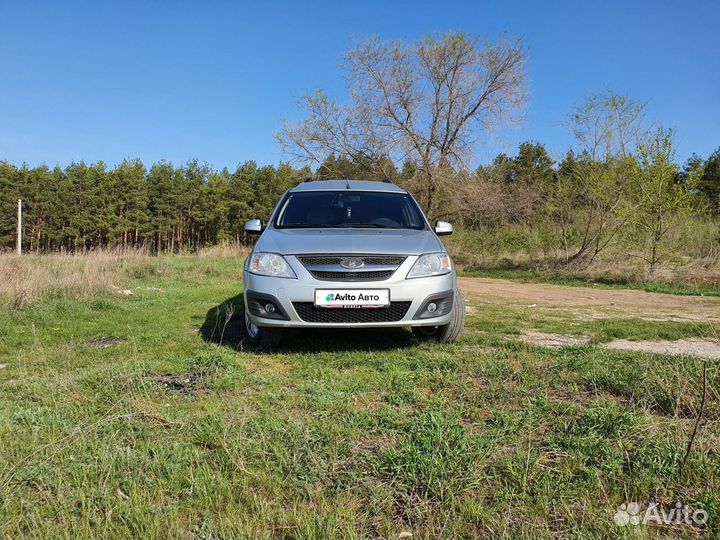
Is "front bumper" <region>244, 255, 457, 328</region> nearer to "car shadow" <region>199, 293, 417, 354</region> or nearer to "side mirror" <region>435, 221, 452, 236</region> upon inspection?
"car shadow" <region>199, 293, 417, 354</region>

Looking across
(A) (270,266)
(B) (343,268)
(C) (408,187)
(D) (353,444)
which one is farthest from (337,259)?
(C) (408,187)

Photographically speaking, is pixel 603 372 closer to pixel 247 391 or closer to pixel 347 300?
pixel 347 300

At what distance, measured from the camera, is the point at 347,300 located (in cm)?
411

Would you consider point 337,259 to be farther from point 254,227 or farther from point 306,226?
point 254,227

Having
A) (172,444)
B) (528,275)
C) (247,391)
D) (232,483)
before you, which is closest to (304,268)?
(247,391)

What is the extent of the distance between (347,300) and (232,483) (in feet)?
7.35

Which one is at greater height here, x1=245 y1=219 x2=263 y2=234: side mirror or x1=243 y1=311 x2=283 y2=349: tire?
x1=245 y1=219 x2=263 y2=234: side mirror

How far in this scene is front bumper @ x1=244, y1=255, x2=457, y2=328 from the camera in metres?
4.12

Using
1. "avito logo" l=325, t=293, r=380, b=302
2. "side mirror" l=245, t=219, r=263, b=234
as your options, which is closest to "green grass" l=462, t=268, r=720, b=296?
"avito logo" l=325, t=293, r=380, b=302

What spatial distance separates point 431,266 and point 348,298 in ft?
2.83

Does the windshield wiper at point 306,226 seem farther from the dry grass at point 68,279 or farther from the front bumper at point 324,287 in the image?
the dry grass at point 68,279

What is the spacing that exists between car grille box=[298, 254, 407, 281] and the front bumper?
1.7 inches

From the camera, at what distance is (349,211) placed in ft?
17.7

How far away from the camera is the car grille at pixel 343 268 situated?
4.15 m
